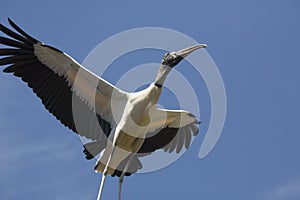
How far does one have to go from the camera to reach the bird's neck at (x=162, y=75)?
64.0 feet

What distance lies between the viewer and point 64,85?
20.2 meters

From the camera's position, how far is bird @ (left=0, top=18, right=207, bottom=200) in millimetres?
19547

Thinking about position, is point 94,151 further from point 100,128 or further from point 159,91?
point 159,91

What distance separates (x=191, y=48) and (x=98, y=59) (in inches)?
76.3

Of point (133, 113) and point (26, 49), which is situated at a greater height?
point (26, 49)

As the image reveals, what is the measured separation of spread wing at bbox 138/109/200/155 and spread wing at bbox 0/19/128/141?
0.89 m

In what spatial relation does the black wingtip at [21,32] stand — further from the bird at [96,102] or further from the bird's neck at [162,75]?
the bird's neck at [162,75]

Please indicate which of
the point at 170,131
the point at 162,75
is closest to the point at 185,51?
the point at 162,75

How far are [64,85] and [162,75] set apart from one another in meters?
2.16

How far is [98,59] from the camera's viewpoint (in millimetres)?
19672

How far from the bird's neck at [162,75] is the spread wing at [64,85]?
29.2 inches

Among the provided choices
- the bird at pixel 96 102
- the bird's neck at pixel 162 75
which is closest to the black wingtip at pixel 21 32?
the bird at pixel 96 102

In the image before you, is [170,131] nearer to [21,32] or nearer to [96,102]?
[96,102]

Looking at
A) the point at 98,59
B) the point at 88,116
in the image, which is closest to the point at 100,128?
the point at 88,116
